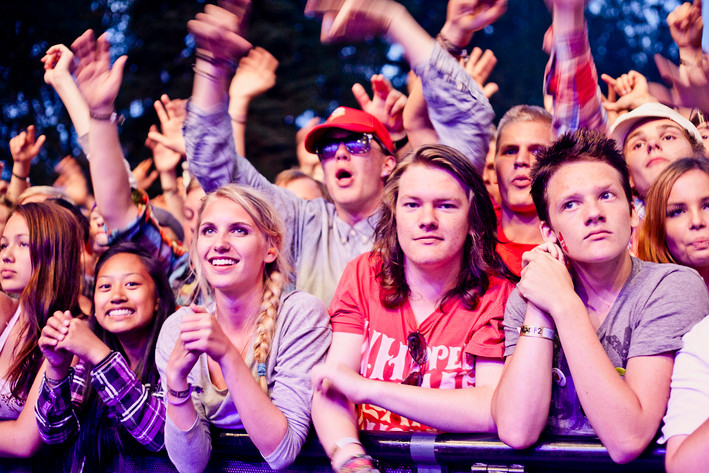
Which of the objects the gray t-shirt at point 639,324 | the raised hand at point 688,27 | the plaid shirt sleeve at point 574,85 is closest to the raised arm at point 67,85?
the plaid shirt sleeve at point 574,85

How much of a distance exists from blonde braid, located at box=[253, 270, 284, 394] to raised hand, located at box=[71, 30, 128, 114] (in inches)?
53.6

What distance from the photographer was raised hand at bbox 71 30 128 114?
348 centimetres

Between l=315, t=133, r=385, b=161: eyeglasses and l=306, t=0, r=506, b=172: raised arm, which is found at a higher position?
l=306, t=0, r=506, b=172: raised arm

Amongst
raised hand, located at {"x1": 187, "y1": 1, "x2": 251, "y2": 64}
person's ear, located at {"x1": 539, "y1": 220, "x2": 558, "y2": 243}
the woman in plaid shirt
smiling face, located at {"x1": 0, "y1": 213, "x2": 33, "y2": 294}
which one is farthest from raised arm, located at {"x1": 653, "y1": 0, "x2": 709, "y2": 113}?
smiling face, located at {"x1": 0, "y1": 213, "x2": 33, "y2": 294}

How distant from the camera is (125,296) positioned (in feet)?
10.3

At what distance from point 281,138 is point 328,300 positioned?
8224 millimetres

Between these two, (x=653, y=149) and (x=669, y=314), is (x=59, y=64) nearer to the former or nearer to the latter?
(x=653, y=149)

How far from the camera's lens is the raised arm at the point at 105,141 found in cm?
344

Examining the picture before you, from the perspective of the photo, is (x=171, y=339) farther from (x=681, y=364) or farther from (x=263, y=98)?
(x=263, y=98)

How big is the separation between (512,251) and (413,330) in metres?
0.94

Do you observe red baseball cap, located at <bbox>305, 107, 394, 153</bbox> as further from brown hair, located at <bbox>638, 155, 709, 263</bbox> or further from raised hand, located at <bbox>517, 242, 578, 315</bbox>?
raised hand, located at <bbox>517, 242, 578, 315</bbox>

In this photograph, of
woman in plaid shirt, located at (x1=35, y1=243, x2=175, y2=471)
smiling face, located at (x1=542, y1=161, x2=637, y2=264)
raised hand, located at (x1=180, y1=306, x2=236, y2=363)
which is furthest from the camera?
woman in plaid shirt, located at (x1=35, y1=243, x2=175, y2=471)

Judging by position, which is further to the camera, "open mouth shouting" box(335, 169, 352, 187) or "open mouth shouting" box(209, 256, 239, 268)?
"open mouth shouting" box(335, 169, 352, 187)

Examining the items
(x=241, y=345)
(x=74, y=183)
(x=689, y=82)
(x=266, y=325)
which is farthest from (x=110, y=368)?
(x=74, y=183)
